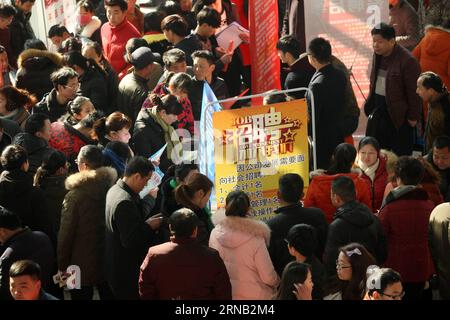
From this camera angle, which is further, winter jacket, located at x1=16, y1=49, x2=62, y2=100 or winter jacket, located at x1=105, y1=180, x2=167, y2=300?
winter jacket, located at x1=16, y1=49, x2=62, y2=100

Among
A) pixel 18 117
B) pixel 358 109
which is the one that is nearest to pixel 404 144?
pixel 358 109

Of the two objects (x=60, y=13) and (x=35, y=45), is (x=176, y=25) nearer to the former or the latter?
(x=35, y=45)

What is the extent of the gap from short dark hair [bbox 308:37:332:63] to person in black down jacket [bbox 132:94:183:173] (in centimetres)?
149

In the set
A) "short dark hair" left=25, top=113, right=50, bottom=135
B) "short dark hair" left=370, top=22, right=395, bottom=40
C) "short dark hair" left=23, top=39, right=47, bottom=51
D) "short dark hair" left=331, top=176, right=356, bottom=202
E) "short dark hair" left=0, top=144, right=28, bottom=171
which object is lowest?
"short dark hair" left=331, top=176, right=356, bottom=202

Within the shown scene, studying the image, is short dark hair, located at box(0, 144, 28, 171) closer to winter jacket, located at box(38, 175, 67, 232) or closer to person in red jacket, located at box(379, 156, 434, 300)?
winter jacket, located at box(38, 175, 67, 232)

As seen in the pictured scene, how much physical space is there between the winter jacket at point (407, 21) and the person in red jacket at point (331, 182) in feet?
14.7

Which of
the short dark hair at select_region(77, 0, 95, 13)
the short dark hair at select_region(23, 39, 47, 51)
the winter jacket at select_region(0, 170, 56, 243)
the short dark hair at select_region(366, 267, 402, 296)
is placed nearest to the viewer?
the short dark hair at select_region(366, 267, 402, 296)

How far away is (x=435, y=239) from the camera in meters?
10.5

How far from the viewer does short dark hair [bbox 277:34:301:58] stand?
13.7 metres

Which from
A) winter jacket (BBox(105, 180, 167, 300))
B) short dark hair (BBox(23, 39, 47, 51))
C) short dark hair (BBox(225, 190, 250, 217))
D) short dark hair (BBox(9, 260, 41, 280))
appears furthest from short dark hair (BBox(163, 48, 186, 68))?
short dark hair (BBox(9, 260, 41, 280))

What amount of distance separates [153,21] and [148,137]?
3.37 meters

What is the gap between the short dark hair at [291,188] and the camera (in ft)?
33.3

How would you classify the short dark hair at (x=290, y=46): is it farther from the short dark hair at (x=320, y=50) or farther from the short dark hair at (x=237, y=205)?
the short dark hair at (x=237, y=205)

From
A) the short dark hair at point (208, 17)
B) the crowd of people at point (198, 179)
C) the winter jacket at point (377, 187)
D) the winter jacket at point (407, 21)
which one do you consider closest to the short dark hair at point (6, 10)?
the crowd of people at point (198, 179)
